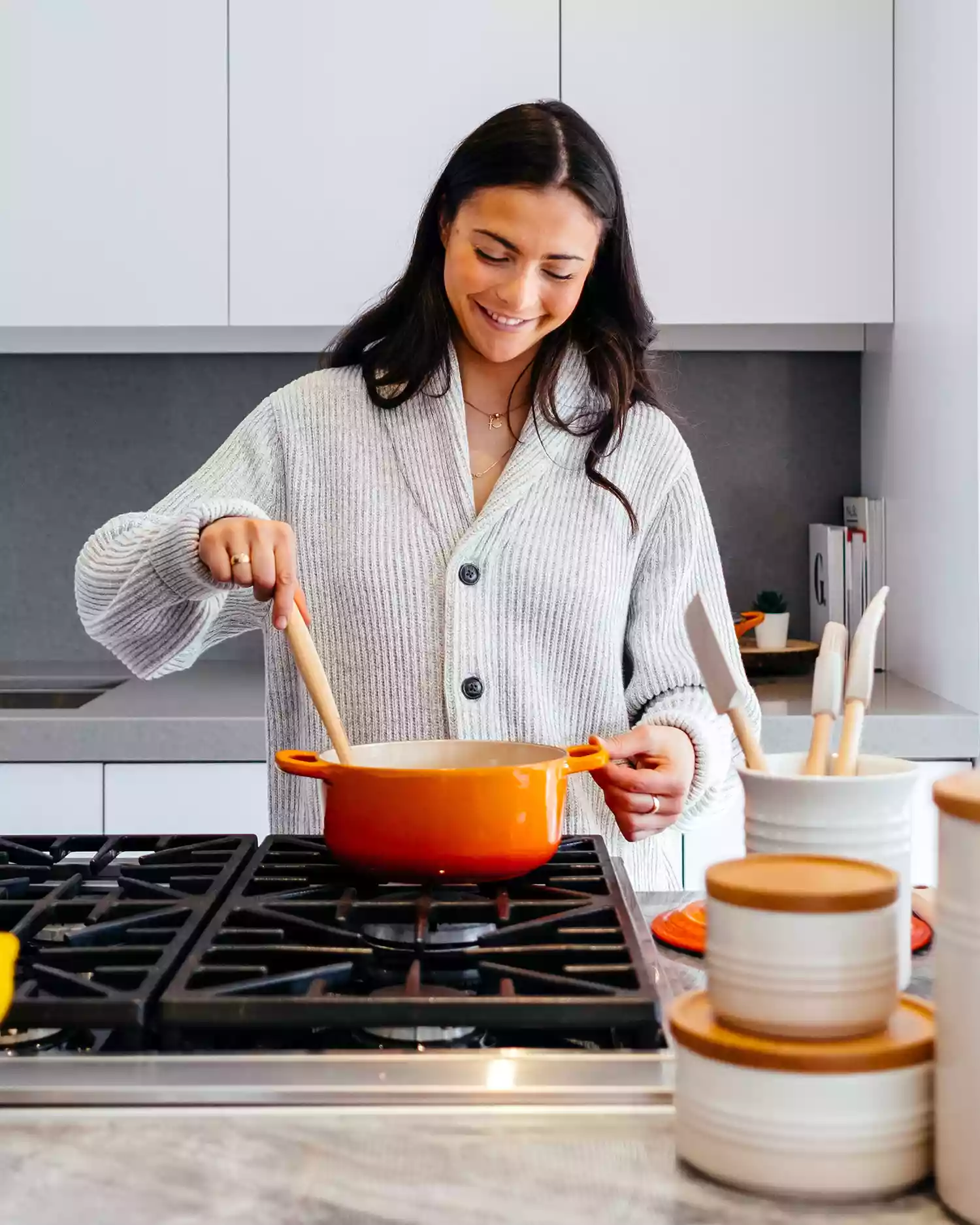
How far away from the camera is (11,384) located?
268cm

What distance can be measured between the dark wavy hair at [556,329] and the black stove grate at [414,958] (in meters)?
0.64

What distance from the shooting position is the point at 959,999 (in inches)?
20.7

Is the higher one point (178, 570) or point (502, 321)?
point (502, 321)

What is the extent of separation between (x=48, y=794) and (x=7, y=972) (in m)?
1.40

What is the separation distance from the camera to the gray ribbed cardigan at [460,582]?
138cm

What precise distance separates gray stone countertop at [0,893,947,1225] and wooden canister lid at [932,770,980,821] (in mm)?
162

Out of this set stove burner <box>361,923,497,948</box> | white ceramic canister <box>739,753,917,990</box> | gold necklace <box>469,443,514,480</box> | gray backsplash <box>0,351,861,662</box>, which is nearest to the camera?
white ceramic canister <box>739,753,917,990</box>

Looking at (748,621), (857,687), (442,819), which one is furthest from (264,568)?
(748,621)

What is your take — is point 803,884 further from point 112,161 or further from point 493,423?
point 112,161

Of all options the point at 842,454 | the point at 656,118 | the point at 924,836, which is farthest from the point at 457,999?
the point at 842,454

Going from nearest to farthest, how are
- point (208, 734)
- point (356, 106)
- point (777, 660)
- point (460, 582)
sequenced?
point (460, 582), point (208, 734), point (356, 106), point (777, 660)

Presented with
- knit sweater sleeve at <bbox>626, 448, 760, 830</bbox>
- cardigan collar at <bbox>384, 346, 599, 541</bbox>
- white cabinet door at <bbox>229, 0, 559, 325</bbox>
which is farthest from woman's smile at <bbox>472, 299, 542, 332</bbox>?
white cabinet door at <bbox>229, 0, 559, 325</bbox>

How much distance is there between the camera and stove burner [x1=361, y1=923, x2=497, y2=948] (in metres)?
0.78

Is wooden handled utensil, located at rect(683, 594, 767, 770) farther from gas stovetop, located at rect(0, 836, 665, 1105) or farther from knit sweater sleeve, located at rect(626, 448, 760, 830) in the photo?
knit sweater sleeve, located at rect(626, 448, 760, 830)
